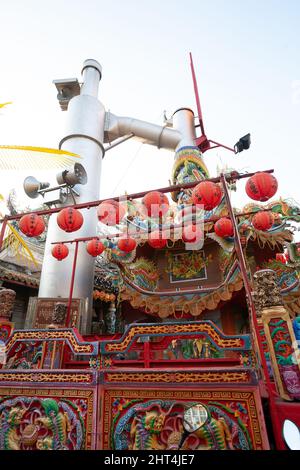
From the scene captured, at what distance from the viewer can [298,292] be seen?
7160 millimetres

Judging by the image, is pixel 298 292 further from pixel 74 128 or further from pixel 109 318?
pixel 74 128

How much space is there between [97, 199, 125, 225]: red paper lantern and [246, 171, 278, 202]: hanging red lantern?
8.81ft

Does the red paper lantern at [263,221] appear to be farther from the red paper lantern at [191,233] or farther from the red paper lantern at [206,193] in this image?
the red paper lantern at [206,193]

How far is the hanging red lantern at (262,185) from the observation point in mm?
4754

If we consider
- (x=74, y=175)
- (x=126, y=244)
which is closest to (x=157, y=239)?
(x=126, y=244)

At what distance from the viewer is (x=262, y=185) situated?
4762 millimetres

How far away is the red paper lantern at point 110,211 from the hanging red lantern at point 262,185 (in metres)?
2.69

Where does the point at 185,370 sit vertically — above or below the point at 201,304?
below

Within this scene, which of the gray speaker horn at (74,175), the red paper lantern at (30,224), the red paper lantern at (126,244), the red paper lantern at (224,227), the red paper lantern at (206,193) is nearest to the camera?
the red paper lantern at (206,193)

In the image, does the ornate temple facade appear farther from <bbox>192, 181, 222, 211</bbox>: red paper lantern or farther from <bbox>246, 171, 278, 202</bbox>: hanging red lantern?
<bbox>246, 171, 278, 202</bbox>: hanging red lantern

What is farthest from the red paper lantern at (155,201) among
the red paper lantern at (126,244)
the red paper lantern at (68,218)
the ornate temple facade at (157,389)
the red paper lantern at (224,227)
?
the red paper lantern at (126,244)

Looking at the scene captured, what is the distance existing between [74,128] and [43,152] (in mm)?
6608

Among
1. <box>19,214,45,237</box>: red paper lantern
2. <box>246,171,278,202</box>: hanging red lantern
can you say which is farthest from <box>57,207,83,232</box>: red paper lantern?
<box>246,171,278,202</box>: hanging red lantern
